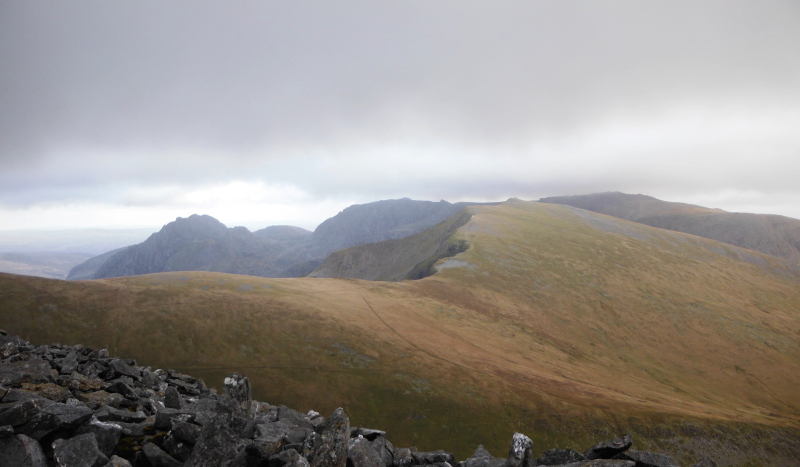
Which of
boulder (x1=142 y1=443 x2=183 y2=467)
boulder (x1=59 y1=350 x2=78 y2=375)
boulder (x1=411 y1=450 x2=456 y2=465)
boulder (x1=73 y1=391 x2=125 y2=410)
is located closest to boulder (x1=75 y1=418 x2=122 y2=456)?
boulder (x1=142 y1=443 x2=183 y2=467)

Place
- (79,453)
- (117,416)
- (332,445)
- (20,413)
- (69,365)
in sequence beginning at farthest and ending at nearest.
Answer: (69,365)
(117,416)
(332,445)
(20,413)
(79,453)

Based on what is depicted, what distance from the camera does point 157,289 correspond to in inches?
2349

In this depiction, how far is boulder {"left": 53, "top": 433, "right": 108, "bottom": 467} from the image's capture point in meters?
8.18

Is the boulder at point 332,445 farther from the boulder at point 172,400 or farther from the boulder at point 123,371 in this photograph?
the boulder at point 123,371

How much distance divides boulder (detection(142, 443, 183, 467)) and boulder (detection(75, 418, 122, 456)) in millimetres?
805

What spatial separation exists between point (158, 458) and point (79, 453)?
171 cm

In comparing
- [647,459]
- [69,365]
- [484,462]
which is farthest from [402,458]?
[69,365]

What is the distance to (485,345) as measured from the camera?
5450 centimetres

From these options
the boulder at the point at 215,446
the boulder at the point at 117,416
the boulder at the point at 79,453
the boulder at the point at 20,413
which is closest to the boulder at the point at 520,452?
the boulder at the point at 215,446

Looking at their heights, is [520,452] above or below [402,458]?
above

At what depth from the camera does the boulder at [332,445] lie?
9406 mm

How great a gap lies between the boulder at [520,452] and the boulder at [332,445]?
5059mm

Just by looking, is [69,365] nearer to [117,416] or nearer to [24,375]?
[24,375]

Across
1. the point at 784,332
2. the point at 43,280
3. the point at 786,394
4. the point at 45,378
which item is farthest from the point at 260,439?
the point at 784,332
